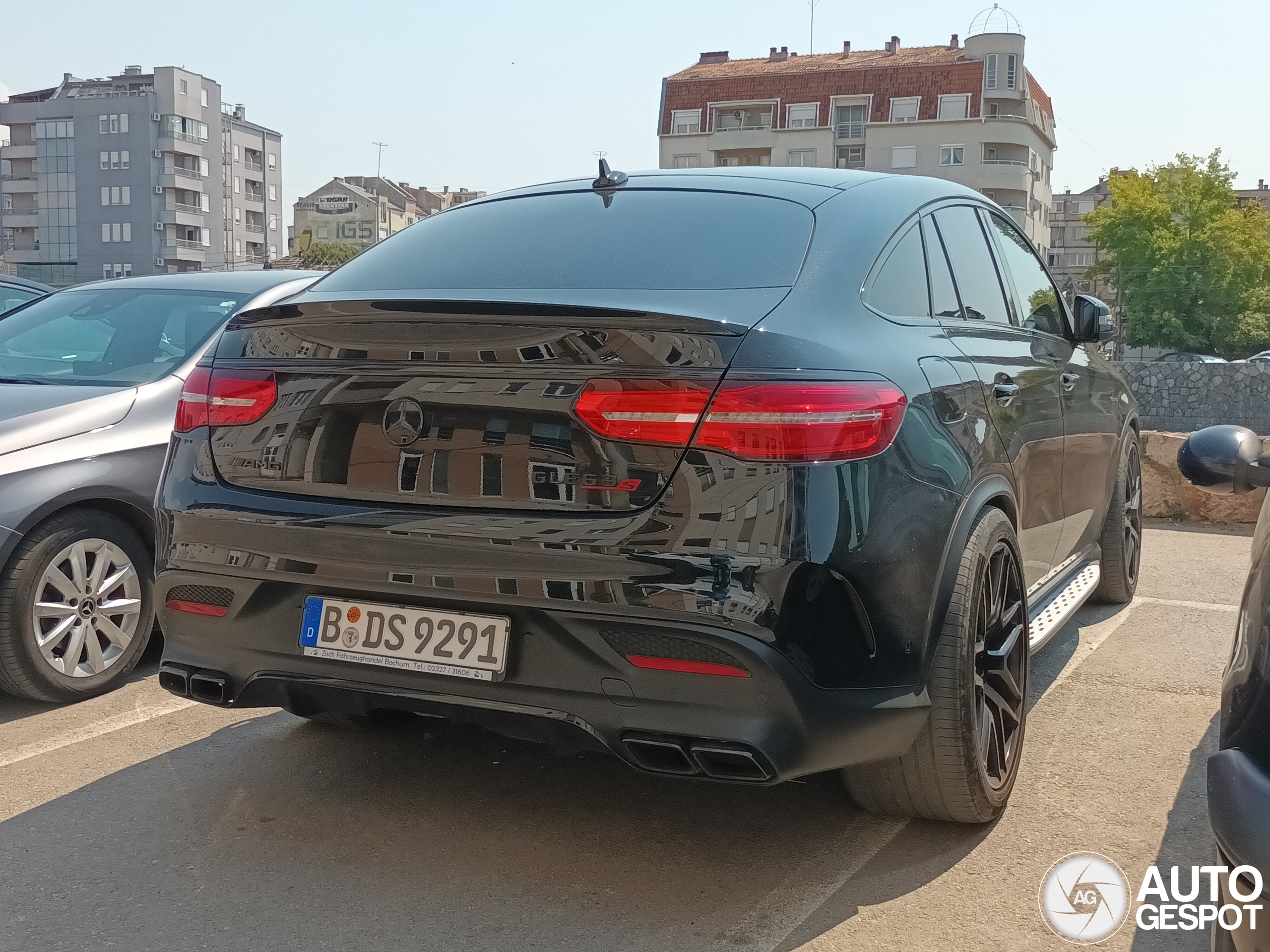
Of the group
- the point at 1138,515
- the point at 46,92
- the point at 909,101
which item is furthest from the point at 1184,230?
the point at 46,92

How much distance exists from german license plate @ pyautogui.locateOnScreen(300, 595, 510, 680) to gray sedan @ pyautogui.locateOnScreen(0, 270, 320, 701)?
1.45m

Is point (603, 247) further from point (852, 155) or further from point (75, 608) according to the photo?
point (852, 155)

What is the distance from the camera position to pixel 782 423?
2.55 m

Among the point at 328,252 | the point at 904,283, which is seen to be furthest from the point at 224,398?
the point at 328,252

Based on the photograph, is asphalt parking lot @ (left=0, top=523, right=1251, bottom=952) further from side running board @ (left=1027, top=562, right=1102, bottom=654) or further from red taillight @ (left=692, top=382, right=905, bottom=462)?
red taillight @ (left=692, top=382, right=905, bottom=462)

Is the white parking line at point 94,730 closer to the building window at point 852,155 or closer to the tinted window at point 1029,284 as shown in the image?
the tinted window at point 1029,284

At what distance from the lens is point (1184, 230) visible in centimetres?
6744

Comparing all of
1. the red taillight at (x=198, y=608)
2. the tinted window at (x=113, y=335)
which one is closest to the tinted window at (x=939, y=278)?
the red taillight at (x=198, y=608)

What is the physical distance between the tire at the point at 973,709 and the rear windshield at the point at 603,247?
853 millimetres

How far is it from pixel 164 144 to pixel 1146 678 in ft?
347

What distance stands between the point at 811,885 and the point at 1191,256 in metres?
71.0

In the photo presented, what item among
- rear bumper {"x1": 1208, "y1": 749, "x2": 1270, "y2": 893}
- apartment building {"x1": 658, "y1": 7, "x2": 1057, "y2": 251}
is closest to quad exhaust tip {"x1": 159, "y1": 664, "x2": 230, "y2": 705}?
rear bumper {"x1": 1208, "y1": 749, "x2": 1270, "y2": 893}

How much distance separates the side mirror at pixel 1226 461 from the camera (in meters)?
2.49

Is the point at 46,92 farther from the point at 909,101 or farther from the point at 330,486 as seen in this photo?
the point at 330,486
